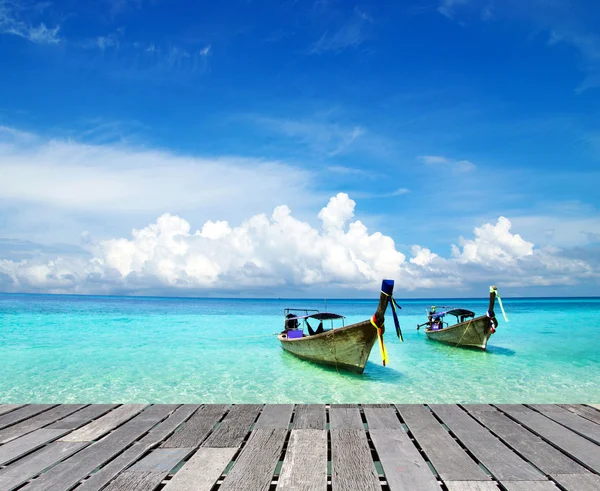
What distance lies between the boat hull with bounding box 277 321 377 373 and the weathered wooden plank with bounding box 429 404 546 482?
859cm

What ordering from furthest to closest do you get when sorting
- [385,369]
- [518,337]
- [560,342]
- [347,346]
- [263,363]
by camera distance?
1. [518,337]
2. [560,342]
3. [263,363]
4. [385,369]
5. [347,346]

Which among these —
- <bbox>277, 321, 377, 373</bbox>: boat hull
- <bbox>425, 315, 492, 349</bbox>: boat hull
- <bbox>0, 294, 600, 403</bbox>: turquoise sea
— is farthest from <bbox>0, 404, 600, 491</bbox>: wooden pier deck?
<bbox>425, 315, 492, 349</bbox>: boat hull

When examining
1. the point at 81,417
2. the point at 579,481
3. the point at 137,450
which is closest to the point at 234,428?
the point at 137,450

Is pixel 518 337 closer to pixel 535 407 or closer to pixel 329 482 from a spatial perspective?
pixel 535 407

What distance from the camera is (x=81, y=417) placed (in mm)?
4414

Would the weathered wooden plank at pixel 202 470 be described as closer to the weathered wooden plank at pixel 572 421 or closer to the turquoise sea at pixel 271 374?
the weathered wooden plank at pixel 572 421

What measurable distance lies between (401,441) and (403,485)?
0.82 meters

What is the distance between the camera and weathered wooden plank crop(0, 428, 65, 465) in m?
3.32

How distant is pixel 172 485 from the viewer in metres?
2.79

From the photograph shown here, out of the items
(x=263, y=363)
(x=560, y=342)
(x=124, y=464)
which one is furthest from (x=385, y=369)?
(x=560, y=342)

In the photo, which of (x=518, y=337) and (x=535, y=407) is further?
(x=518, y=337)

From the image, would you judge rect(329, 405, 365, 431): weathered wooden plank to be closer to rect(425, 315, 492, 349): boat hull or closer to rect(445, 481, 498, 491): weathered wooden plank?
rect(445, 481, 498, 491): weathered wooden plank

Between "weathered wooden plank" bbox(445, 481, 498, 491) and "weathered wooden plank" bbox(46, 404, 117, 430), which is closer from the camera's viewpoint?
"weathered wooden plank" bbox(445, 481, 498, 491)

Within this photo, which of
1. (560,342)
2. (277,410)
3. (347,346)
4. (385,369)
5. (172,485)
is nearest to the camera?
(172,485)
